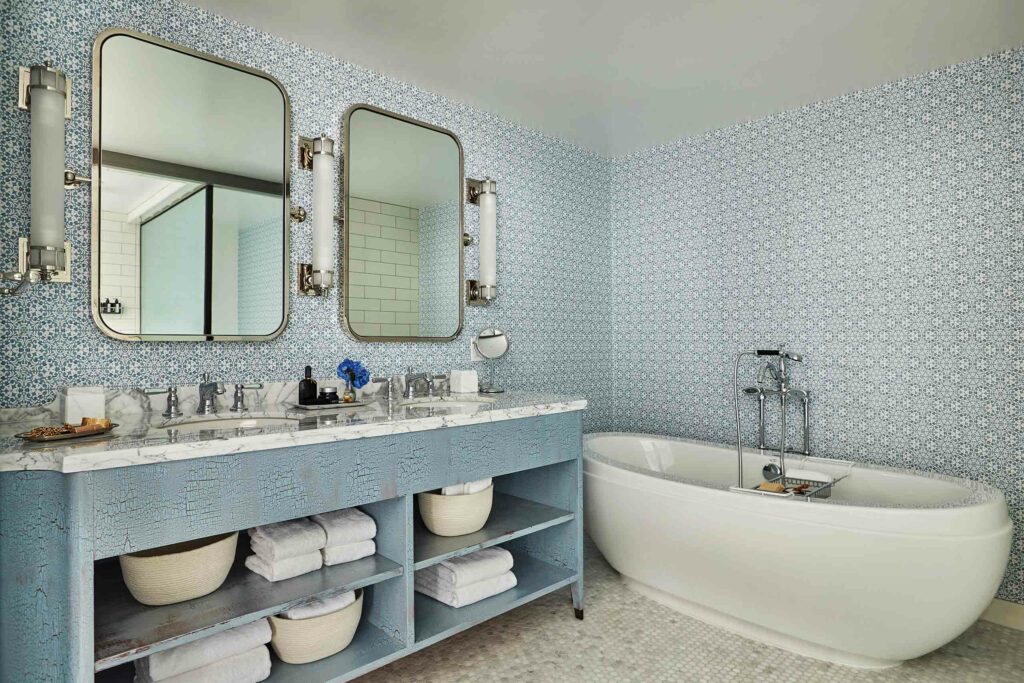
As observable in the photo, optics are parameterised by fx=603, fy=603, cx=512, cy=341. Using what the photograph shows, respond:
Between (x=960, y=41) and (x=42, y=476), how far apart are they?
3.44 meters

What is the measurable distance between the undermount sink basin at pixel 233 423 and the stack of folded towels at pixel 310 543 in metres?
0.33

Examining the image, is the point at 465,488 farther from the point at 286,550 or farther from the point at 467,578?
the point at 286,550

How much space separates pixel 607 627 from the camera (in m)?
2.46

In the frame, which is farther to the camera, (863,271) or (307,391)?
(863,271)

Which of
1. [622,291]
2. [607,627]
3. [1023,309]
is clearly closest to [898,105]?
[1023,309]

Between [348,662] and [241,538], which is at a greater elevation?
[241,538]

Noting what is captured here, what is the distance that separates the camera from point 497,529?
2.31 m

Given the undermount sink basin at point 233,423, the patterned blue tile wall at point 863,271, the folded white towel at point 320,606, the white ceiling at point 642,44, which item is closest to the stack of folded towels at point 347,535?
the folded white towel at point 320,606

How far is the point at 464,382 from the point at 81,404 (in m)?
1.42

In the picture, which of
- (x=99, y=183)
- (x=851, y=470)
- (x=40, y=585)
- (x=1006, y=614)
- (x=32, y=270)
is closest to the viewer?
(x=40, y=585)

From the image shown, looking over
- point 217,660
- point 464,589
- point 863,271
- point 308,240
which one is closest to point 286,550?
point 217,660

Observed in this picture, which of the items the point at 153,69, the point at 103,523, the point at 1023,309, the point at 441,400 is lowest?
the point at 103,523

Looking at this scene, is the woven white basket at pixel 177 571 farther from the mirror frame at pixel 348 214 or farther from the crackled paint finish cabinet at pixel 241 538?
the mirror frame at pixel 348 214

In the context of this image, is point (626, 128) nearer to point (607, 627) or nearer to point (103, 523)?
point (607, 627)
